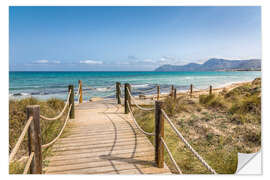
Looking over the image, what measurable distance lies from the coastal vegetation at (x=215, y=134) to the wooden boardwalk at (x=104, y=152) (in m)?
0.43

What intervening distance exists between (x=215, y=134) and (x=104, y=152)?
93.0 inches

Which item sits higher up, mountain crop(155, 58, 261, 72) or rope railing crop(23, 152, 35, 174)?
mountain crop(155, 58, 261, 72)

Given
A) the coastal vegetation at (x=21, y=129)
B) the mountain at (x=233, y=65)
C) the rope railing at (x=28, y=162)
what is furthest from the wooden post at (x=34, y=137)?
the mountain at (x=233, y=65)

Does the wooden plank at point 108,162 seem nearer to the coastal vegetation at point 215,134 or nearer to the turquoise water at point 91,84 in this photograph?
the coastal vegetation at point 215,134

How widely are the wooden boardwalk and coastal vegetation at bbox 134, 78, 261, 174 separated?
433 mm

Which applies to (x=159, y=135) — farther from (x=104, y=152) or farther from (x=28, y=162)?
(x=28, y=162)

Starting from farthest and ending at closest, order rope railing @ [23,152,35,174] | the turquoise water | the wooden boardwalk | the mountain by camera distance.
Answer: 1. the turquoise water
2. the mountain
3. the wooden boardwalk
4. rope railing @ [23,152,35,174]

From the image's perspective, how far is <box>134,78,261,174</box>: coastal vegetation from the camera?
95.3 inches

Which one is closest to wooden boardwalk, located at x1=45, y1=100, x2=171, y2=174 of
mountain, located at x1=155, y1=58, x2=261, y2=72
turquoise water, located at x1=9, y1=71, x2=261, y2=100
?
turquoise water, located at x1=9, y1=71, x2=261, y2=100

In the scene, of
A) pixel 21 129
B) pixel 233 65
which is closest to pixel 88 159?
pixel 21 129

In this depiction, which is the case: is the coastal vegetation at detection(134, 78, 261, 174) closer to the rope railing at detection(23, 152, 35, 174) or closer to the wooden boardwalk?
the wooden boardwalk

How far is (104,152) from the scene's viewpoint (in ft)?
7.82
